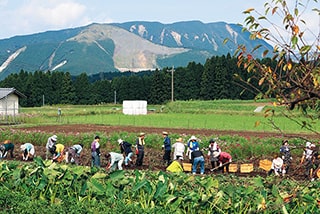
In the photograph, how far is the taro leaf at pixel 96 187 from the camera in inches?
361

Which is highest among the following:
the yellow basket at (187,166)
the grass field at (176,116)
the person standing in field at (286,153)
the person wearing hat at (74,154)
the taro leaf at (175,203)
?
the person standing in field at (286,153)

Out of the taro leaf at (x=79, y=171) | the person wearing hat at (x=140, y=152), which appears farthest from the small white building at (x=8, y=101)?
the taro leaf at (x=79, y=171)

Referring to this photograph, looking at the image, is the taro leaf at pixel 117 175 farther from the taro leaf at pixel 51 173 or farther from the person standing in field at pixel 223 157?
the person standing in field at pixel 223 157

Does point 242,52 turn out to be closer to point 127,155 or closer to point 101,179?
point 101,179

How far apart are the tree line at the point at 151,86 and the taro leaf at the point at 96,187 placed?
61.4 meters

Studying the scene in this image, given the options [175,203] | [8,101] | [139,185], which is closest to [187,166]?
[139,185]

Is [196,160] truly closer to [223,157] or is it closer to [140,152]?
[223,157]

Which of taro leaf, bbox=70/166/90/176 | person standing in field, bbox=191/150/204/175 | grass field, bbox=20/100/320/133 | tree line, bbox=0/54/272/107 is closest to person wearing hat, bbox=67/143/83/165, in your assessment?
person standing in field, bbox=191/150/204/175

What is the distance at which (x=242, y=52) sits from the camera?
405cm

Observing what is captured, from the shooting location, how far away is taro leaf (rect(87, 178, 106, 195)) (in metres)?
9.17

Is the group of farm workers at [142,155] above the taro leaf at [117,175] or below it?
below

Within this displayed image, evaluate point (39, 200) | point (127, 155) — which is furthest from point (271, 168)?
point (39, 200)

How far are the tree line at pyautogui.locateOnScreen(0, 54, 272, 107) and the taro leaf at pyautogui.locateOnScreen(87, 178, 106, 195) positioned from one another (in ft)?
202

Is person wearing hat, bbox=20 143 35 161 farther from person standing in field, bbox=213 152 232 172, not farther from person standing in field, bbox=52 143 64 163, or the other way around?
person standing in field, bbox=213 152 232 172
